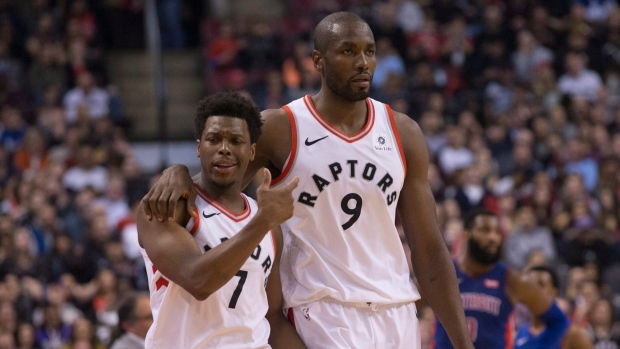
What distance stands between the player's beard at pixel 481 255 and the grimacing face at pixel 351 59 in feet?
9.75

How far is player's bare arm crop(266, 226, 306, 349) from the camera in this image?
486 cm

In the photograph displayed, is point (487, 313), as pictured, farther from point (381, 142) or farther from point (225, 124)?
point (225, 124)

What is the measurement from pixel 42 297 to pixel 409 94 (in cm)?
640

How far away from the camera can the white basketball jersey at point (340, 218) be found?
4.90 meters

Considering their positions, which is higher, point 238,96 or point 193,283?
point 238,96

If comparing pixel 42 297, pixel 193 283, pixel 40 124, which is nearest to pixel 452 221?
pixel 42 297

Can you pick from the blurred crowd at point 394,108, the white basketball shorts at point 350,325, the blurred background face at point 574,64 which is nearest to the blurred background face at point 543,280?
the blurred crowd at point 394,108

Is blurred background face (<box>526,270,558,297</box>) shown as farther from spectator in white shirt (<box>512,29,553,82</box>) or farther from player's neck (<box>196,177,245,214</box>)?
spectator in white shirt (<box>512,29,553,82</box>)

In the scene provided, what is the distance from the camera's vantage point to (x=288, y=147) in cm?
497

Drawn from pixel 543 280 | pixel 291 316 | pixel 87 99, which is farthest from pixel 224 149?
pixel 87 99

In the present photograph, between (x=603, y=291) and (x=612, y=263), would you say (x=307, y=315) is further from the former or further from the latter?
(x=612, y=263)

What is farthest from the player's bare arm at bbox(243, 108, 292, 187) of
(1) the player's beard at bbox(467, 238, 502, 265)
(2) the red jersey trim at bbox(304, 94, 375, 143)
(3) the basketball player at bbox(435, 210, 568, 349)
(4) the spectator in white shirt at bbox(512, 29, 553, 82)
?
(4) the spectator in white shirt at bbox(512, 29, 553, 82)

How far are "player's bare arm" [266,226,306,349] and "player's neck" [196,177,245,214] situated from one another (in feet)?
0.81

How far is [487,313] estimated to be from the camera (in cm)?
747
